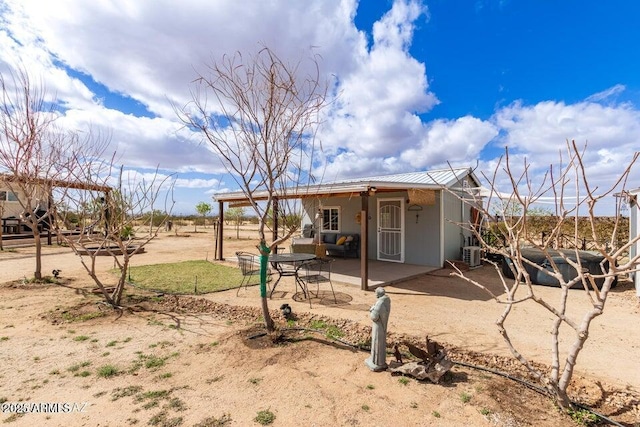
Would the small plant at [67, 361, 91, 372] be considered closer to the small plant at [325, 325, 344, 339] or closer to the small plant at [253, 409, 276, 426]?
the small plant at [253, 409, 276, 426]

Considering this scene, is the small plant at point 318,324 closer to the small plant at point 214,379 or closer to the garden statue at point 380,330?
the garden statue at point 380,330

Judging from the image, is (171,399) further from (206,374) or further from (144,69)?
(144,69)

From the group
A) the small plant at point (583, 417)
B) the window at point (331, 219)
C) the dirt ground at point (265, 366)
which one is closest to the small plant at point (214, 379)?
the dirt ground at point (265, 366)

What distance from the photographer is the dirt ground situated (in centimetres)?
246

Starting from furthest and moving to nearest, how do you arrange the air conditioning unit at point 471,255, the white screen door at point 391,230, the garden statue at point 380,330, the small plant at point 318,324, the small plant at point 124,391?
the white screen door at point 391,230 < the air conditioning unit at point 471,255 < the small plant at point 318,324 < the garden statue at point 380,330 < the small plant at point 124,391

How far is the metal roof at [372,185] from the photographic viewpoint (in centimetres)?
659

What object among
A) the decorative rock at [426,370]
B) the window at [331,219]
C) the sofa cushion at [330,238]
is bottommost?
the decorative rock at [426,370]

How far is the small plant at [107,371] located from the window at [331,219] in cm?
833

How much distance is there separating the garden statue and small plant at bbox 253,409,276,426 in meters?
1.10

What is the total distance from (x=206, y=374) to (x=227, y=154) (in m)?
2.34

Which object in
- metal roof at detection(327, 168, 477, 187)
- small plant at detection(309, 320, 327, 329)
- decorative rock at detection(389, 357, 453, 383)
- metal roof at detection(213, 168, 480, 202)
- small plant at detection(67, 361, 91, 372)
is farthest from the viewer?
metal roof at detection(327, 168, 477, 187)

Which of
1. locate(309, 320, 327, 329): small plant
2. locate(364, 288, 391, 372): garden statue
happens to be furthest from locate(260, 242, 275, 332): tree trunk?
locate(364, 288, 391, 372): garden statue

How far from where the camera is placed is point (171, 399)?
104 inches

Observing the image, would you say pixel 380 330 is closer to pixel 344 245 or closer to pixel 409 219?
pixel 409 219
